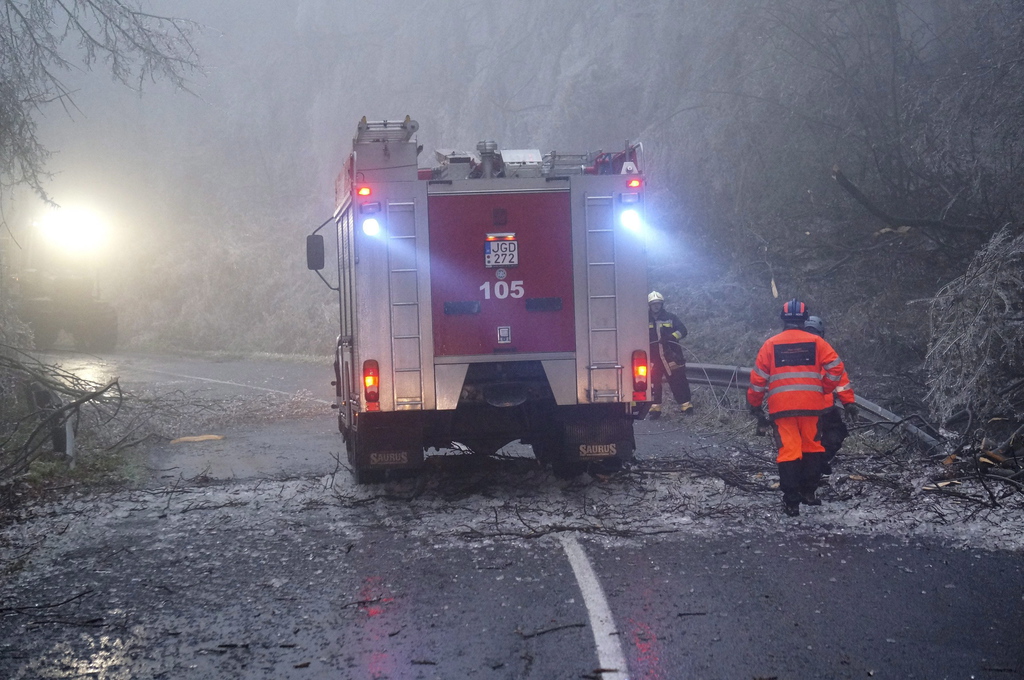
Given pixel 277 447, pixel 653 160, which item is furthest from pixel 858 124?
pixel 277 447

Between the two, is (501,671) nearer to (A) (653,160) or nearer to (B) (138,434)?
(B) (138,434)

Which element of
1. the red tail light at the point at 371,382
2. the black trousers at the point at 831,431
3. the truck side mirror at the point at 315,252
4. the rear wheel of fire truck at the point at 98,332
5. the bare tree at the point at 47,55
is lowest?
the black trousers at the point at 831,431

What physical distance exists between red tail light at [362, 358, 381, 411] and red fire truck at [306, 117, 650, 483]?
1 centimetres

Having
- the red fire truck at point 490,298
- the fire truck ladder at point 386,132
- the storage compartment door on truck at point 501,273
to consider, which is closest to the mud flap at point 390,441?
the red fire truck at point 490,298

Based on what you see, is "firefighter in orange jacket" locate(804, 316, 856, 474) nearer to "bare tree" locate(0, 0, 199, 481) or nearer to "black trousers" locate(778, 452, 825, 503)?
"black trousers" locate(778, 452, 825, 503)

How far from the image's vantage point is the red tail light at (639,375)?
799 centimetres

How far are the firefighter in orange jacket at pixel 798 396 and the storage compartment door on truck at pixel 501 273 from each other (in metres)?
1.73

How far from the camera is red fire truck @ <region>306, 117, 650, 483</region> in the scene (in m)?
7.81

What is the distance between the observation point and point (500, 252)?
7.90 m

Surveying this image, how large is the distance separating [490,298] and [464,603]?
10.7ft

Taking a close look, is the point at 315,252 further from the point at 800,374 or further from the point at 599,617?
the point at 599,617

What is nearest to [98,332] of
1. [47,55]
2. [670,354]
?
[47,55]

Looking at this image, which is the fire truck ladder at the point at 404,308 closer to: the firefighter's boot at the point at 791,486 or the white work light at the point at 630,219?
the white work light at the point at 630,219

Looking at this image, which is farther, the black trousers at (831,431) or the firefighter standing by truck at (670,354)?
the firefighter standing by truck at (670,354)
